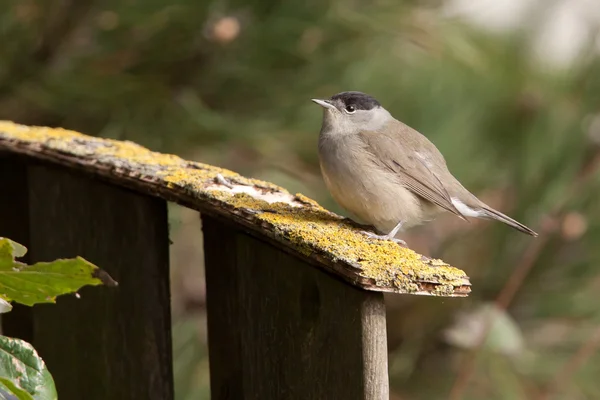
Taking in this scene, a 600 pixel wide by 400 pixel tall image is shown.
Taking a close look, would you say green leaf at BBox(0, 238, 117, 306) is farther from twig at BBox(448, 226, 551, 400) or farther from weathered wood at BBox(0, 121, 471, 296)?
twig at BBox(448, 226, 551, 400)

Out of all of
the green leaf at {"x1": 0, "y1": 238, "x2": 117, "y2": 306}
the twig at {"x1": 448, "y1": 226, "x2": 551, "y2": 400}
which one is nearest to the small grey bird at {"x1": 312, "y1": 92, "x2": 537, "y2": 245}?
the twig at {"x1": 448, "y1": 226, "x2": 551, "y2": 400}

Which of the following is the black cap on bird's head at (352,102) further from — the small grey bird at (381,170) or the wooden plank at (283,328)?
the wooden plank at (283,328)

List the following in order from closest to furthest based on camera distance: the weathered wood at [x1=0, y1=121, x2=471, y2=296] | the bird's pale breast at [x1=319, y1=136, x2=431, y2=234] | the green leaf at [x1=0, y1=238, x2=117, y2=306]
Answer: the green leaf at [x1=0, y1=238, x2=117, y2=306] → the weathered wood at [x1=0, y1=121, x2=471, y2=296] → the bird's pale breast at [x1=319, y1=136, x2=431, y2=234]

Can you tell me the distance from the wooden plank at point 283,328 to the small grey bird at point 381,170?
43cm

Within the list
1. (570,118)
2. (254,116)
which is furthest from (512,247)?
(254,116)

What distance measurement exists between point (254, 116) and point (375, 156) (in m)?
0.90

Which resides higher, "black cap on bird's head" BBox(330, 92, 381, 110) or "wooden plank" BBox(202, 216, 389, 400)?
"black cap on bird's head" BBox(330, 92, 381, 110)

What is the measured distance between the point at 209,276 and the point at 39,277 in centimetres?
62

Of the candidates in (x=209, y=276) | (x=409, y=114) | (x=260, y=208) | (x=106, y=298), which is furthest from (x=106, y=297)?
(x=409, y=114)

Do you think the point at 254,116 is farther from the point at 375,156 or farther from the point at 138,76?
the point at 375,156

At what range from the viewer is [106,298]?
174 centimetres

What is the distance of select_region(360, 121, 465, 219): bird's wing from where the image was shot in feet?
6.69

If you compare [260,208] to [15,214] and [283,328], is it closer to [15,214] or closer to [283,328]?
[283,328]

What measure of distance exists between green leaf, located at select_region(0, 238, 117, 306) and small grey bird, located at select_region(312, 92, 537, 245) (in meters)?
0.99
